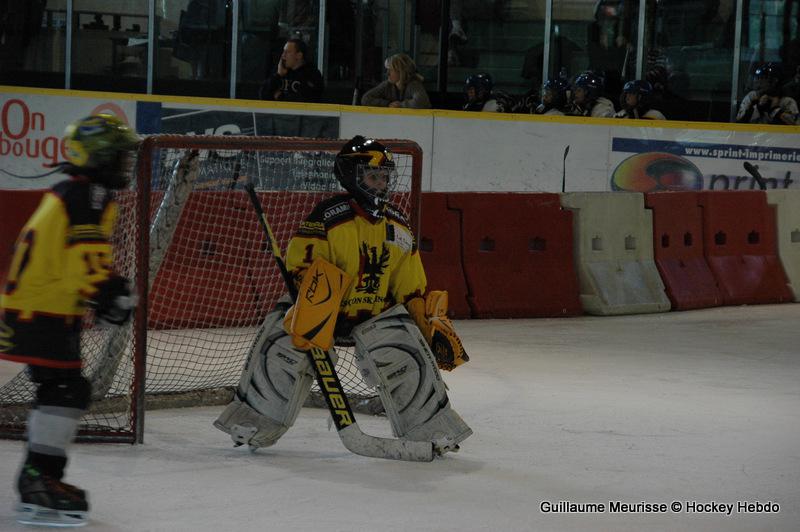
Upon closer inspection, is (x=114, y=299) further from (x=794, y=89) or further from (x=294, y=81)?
(x=794, y=89)

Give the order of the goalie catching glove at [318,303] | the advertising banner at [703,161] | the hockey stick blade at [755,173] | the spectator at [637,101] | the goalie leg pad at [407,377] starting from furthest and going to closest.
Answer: the advertising banner at [703,161] < the spectator at [637,101] < the hockey stick blade at [755,173] < the goalie leg pad at [407,377] < the goalie catching glove at [318,303]

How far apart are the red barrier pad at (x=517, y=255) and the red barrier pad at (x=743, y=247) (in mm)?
1719

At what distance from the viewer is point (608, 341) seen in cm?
1059

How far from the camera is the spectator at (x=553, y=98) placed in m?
16.3

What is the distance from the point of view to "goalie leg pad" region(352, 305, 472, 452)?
6594 millimetres

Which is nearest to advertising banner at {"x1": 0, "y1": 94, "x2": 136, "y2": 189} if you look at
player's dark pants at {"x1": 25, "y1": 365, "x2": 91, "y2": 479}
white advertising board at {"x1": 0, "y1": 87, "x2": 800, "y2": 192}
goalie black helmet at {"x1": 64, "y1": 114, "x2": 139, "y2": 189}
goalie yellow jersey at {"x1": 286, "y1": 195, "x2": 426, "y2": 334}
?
white advertising board at {"x1": 0, "y1": 87, "x2": 800, "y2": 192}

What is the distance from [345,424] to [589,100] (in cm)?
1028

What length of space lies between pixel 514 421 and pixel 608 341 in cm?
310

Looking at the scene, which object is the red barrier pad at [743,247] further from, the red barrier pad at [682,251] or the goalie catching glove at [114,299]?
the goalie catching glove at [114,299]

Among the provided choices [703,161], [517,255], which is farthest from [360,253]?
[703,161]

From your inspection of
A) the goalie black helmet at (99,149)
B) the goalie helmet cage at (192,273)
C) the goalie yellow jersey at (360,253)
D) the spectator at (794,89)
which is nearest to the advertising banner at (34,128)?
the goalie helmet cage at (192,273)

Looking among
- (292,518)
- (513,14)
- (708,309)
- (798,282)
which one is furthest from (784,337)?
(513,14)

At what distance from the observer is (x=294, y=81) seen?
15383 millimetres

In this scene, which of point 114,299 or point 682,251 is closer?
point 114,299
